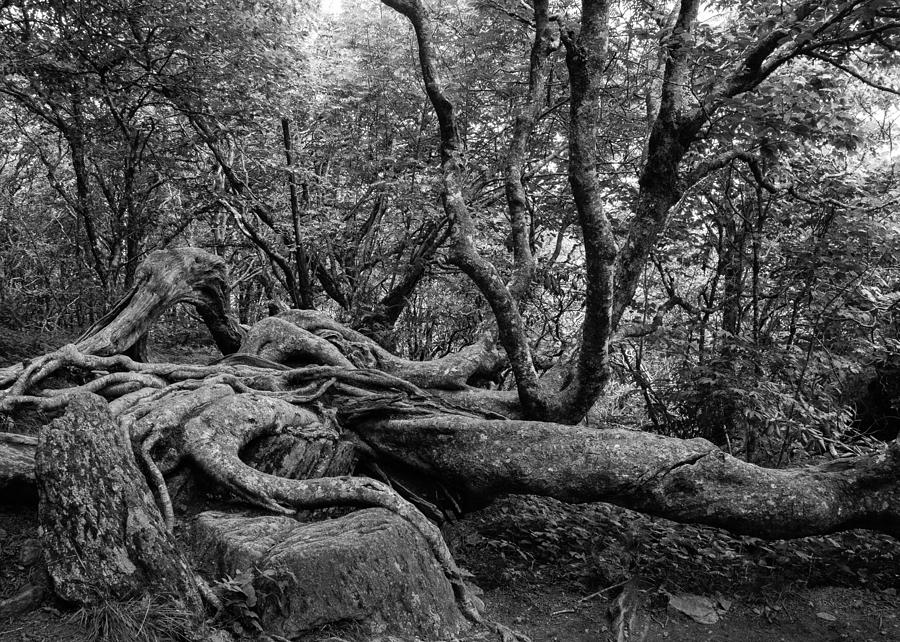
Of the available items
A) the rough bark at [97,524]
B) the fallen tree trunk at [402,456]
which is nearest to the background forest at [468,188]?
the fallen tree trunk at [402,456]

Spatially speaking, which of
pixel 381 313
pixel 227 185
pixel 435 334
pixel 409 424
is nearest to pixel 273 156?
pixel 227 185

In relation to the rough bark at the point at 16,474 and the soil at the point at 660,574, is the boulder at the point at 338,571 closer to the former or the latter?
the soil at the point at 660,574

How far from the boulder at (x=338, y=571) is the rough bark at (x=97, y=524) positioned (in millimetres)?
386

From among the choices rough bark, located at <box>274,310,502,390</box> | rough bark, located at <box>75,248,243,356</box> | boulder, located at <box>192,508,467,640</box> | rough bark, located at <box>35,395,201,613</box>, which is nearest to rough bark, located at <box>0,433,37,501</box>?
rough bark, located at <box>35,395,201,613</box>

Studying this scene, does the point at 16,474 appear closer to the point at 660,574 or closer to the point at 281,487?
the point at 281,487

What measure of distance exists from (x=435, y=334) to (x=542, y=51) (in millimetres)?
7502

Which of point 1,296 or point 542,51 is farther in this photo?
point 1,296

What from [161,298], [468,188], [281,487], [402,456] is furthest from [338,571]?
[468,188]

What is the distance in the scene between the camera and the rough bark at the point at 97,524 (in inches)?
118

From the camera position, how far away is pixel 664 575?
4859 mm

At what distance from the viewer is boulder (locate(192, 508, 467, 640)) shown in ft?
10.7

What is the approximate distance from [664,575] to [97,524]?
13.1ft

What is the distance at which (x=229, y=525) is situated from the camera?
376 centimetres

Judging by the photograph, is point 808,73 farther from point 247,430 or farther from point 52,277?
point 52,277
